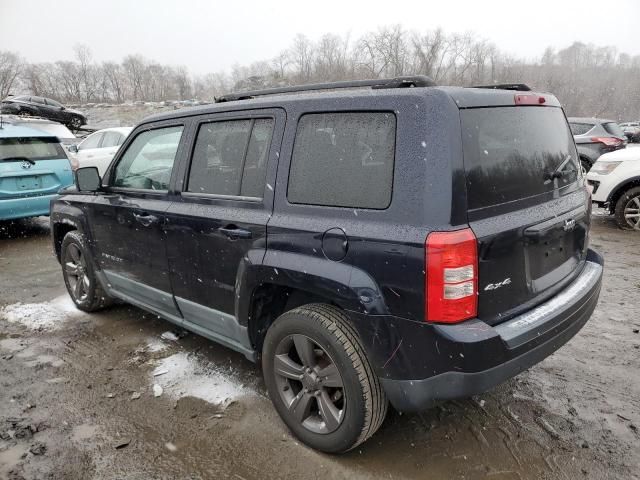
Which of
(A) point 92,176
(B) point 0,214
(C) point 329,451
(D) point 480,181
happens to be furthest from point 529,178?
(B) point 0,214

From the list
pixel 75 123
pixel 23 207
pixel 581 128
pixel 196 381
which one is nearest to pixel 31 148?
pixel 23 207

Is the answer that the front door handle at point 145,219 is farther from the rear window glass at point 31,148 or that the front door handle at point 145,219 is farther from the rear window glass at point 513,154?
the rear window glass at point 31,148

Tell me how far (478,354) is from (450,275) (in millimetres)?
364

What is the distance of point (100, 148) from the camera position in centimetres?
1184

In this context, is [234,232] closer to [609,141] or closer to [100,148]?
[100,148]

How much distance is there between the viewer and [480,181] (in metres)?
2.07

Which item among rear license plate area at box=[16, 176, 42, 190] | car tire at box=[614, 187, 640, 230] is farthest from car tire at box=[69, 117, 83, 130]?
car tire at box=[614, 187, 640, 230]

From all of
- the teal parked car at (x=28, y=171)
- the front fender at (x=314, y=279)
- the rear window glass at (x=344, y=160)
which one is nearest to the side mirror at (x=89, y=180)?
the front fender at (x=314, y=279)

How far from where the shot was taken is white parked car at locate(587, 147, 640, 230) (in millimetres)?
7099

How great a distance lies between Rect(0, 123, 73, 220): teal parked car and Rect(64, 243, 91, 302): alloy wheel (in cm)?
317

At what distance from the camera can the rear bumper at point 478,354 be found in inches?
77.7

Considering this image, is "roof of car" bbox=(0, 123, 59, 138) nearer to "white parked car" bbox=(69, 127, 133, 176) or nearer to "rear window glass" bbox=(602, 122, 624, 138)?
"white parked car" bbox=(69, 127, 133, 176)

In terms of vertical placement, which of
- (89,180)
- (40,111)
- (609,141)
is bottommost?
(609,141)

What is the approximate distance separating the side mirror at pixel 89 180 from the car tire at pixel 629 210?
739cm
